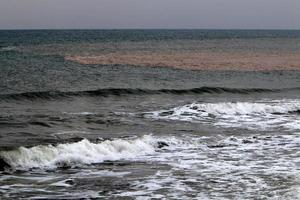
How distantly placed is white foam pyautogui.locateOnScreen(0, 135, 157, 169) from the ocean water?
0.11 feet

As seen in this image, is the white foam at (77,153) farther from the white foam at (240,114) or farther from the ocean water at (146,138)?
the white foam at (240,114)

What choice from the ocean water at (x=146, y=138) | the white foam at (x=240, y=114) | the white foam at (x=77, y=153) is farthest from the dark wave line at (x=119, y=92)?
the white foam at (x=77, y=153)

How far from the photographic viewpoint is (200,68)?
4638 cm

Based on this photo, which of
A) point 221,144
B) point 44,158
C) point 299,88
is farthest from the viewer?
point 299,88

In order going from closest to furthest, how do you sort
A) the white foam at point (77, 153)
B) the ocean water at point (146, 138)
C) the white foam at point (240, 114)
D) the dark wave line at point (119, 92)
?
the ocean water at point (146, 138) < the white foam at point (77, 153) < the white foam at point (240, 114) < the dark wave line at point (119, 92)

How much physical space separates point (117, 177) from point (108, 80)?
80.2ft

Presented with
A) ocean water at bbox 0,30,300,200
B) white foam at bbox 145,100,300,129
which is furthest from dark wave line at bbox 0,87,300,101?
white foam at bbox 145,100,300,129

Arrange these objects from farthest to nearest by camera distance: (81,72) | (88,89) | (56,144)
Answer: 1. (81,72)
2. (88,89)
3. (56,144)

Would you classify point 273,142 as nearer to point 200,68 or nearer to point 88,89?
point 88,89

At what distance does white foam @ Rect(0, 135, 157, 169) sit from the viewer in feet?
50.8

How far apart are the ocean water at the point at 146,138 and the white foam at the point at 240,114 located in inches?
2.0

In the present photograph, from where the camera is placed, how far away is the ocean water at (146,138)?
13.0 meters

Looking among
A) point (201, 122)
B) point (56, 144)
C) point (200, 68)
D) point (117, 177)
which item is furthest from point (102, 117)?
point (200, 68)

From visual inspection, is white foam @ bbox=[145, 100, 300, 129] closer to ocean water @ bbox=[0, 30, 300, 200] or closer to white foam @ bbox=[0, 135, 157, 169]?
ocean water @ bbox=[0, 30, 300, 200]
